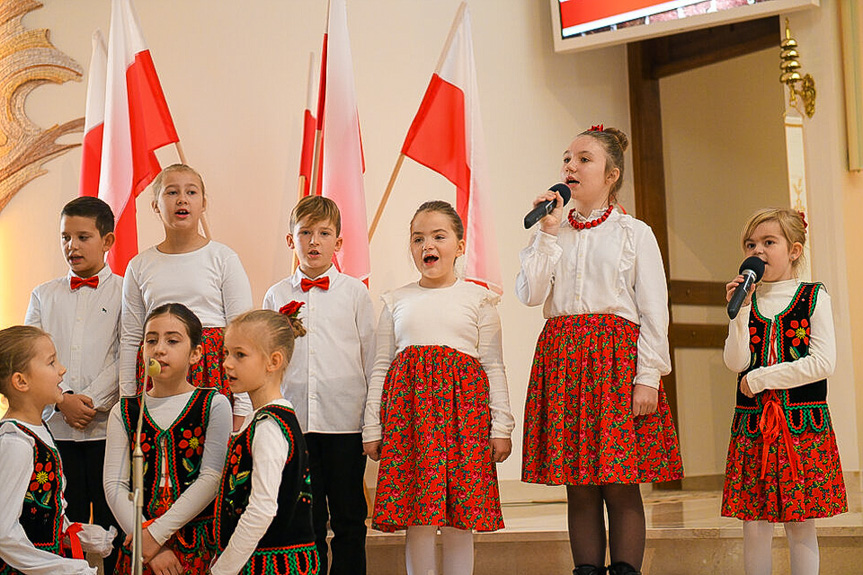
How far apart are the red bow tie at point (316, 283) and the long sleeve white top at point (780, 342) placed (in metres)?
1.17

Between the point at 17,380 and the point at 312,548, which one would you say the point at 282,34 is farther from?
the point at 312,548

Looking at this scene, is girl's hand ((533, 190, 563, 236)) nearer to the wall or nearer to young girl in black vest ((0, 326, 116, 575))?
young girl in black vest ((0, 326, 116, 575))

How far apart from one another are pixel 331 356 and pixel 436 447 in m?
0.45

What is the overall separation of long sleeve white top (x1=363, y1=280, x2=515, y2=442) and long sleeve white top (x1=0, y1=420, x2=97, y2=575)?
0.90 meters

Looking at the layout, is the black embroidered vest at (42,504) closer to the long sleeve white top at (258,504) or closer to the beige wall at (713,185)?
the long sleeve white top at (258,504)

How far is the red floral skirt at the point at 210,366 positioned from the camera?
9.20 feet

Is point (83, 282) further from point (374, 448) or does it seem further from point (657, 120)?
point (657, 120)

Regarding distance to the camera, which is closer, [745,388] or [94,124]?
[745,388]

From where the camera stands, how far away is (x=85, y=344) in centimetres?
285

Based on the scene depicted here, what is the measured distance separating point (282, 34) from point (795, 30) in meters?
2.29

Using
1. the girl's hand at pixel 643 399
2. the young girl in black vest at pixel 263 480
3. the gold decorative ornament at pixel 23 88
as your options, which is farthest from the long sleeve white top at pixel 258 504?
the gold decorative ornament at pixel 23 88

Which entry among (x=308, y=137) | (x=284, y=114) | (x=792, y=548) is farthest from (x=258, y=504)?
(x=284, y=114)

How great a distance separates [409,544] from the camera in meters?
2.67

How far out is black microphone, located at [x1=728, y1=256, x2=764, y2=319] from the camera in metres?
2.37
